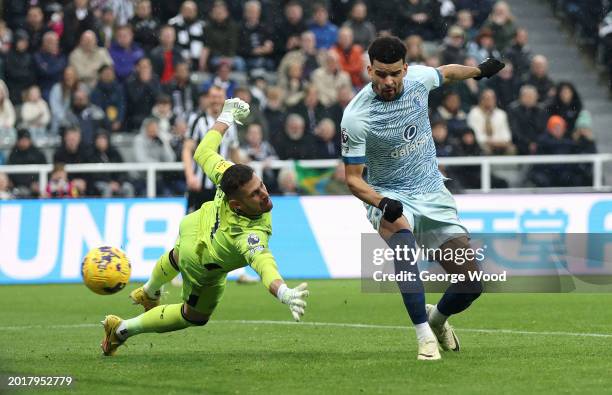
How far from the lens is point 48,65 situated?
22.9m

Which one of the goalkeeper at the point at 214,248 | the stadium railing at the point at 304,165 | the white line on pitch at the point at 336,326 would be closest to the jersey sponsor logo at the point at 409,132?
the goalkeeper at the point at 214,248

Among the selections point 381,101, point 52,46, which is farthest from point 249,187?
point 52,46

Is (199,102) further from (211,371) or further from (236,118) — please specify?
(211,371)

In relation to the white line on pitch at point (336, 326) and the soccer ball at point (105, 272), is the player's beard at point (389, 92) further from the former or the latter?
the white line on pitch at point (336, 326)

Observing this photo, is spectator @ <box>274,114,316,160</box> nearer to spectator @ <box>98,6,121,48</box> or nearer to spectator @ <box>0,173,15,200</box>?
spectator @ <box>98,6,121,48</box>

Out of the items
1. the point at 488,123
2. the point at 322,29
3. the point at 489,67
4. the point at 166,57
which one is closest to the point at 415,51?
the point at 488,123

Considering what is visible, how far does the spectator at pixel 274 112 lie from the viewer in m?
22.0

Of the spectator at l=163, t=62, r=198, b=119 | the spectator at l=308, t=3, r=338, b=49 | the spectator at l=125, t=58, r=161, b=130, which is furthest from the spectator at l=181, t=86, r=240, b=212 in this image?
the spectator at l=308, t=3, r=338, b=49

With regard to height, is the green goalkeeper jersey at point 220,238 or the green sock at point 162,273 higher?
the green goalkeeper jersey at point 220,238

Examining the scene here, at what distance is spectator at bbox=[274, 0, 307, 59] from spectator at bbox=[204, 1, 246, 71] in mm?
852

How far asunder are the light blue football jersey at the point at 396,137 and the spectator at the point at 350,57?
42.9 feet

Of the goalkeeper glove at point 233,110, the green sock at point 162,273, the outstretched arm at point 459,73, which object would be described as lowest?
the green sock at point 162,273

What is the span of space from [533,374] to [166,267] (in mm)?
3356

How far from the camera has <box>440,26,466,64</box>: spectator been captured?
76.3 ft
